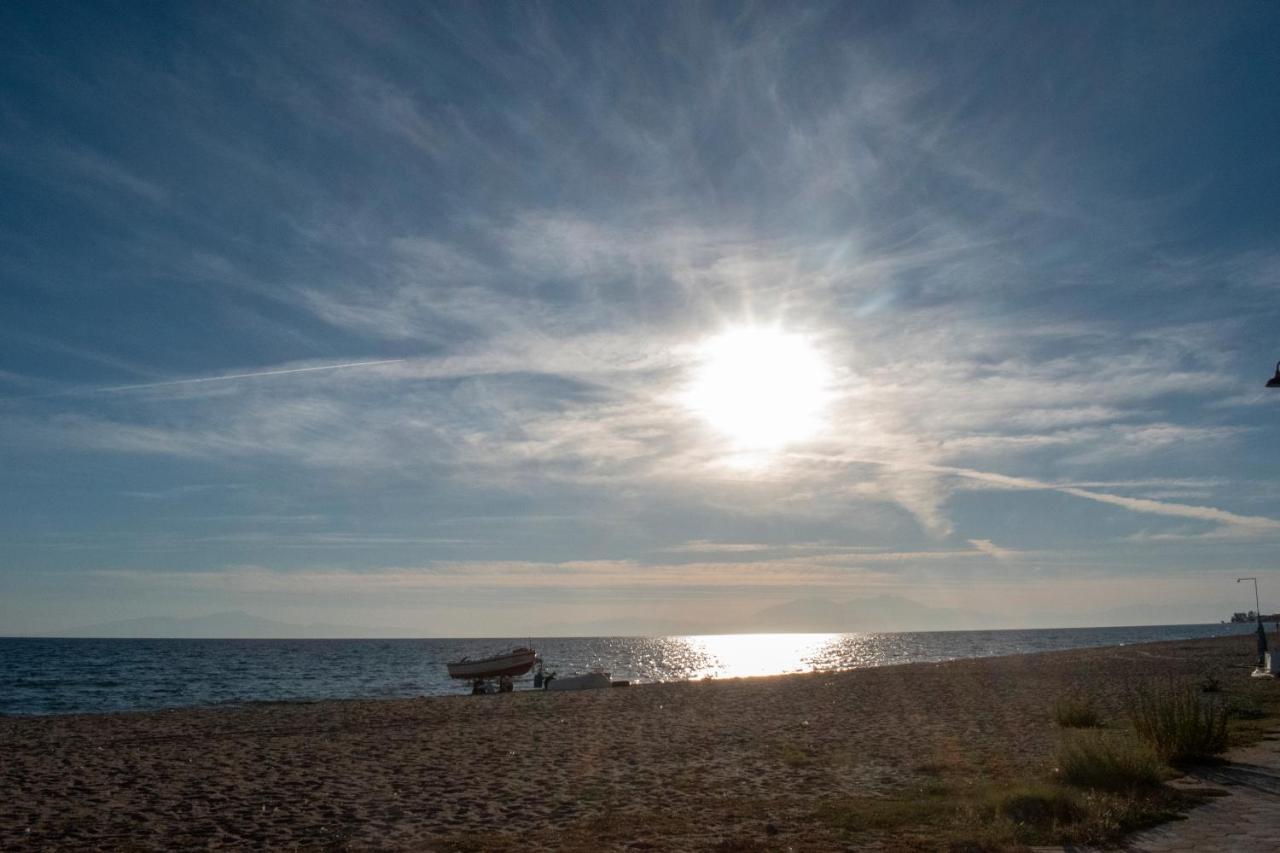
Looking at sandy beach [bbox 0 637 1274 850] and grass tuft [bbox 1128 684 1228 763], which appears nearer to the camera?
sandy beach [bbox 0 637 1274 850]

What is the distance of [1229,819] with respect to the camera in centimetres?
927

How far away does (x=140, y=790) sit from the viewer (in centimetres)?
1371

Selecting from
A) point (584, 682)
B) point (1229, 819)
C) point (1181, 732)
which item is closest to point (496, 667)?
point (584, 682)

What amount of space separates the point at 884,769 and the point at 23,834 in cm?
1182

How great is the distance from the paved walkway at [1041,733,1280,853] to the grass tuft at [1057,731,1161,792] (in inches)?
22.5

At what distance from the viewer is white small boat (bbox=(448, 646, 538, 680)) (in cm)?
5484

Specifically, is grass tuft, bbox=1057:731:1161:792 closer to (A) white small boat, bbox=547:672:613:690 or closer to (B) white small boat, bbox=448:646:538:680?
(A) white small boat, bbox=547:672:613:690

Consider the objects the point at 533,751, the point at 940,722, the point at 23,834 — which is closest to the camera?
the point at 23,834

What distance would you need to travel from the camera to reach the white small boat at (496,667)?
54.8 metres

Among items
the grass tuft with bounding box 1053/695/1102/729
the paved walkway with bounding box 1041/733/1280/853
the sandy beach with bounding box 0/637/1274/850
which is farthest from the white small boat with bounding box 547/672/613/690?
the paved walkway with bounding box 1041/733/1280/853

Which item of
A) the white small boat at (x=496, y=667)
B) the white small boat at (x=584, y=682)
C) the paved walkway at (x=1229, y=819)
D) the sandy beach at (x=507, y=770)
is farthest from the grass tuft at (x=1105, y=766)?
the white small boat at (x=496, y=667)

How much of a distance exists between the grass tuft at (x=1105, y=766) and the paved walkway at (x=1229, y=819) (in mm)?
572

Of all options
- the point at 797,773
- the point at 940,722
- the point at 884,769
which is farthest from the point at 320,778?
the point at 940,722

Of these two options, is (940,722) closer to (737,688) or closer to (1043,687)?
(1043,687)
